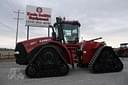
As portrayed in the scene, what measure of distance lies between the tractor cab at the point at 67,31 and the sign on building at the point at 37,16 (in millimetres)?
25800

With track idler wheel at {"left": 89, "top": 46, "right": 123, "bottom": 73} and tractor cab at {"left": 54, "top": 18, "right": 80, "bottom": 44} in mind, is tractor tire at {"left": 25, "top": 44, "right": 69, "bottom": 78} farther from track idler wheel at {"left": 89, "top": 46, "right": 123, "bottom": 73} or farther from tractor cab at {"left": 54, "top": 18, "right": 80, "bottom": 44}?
track idler wheel at {"left": 89, "top": 46, "right": 123, "bottom": 73}

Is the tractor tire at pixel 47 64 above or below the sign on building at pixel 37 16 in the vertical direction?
below

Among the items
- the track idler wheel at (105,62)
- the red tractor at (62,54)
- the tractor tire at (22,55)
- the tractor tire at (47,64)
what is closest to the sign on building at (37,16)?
the red tractor at (62,54)

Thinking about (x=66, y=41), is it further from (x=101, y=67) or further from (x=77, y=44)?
(x=101, y=67)

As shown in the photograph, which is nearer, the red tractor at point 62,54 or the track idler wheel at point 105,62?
the red tractor at point 62,54

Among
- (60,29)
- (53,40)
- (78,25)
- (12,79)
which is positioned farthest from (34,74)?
(78,25)

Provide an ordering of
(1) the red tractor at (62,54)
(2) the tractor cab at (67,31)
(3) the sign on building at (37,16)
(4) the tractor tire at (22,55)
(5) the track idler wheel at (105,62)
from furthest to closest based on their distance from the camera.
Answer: (3) the sign on building at (37,16) → (2) the tractor cab at (67,31) → (5) the track idler wheel at (105,62) → (4) the tractor tire at (22,55) → (1) the red tractor at (62,54)

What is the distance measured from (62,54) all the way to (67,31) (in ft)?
5.32

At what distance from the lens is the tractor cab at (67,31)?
11711 millimetres

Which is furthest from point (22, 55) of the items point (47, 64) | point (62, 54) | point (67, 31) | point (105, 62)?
point (105, 62)

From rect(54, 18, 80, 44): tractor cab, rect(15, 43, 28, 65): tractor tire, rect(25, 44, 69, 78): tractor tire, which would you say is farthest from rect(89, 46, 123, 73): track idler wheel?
rect(15, 43, 28, 65): tractor tire

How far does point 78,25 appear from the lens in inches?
483

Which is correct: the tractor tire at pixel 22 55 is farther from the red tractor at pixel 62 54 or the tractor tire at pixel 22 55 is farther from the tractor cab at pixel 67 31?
the tractor cab at pixel 67 31

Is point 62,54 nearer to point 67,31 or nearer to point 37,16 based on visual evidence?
point 67,31
